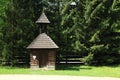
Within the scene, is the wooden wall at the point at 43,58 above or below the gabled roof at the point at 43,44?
below

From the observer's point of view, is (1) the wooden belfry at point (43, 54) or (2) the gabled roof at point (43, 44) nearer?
(2) the gabled roof at point (43, 44)

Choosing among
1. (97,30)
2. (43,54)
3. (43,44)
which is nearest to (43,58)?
(43,54)

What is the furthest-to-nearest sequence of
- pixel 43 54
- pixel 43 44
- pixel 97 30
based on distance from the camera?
1. pixel 97 30
2. pixel 43 54
3. pixel 43 44

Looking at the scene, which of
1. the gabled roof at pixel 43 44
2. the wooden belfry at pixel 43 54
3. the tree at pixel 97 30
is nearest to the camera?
the gabled roof at pixel 43 44

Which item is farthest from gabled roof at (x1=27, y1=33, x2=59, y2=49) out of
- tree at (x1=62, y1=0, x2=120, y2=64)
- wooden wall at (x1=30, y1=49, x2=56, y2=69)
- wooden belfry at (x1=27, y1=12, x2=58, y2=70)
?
tree at (x1=62, y1=0, x2=120, y2=64)

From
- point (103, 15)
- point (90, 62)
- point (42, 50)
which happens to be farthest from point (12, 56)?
point (103, 15)

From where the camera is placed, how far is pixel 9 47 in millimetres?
40156

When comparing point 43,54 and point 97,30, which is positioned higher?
point 97,30

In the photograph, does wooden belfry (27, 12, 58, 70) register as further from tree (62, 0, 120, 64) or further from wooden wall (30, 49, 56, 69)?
tree (62, 0, 120, 64)

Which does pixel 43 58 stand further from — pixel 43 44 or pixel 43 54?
pixel 43 44

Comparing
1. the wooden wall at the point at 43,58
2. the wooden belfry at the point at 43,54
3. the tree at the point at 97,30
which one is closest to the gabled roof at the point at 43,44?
the wooden belfry at the point at 43,54

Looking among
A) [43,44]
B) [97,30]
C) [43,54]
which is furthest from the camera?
[97,30]

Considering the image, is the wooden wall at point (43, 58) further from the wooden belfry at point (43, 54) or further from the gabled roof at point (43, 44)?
the gabled roof at point (43, 44)

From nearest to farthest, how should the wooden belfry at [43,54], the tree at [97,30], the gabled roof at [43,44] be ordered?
the gabled roof at [43,44] → the wooden belfry at [43,54] → the tree at [97,30]
